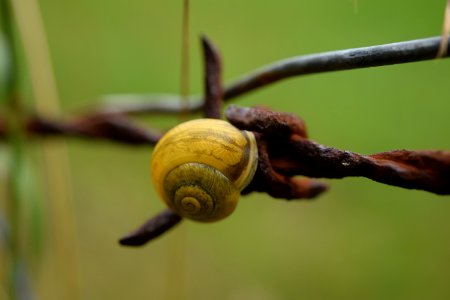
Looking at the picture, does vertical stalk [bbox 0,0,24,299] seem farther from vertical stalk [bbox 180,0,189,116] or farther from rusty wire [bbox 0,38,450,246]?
rusty wire [bbox 0,38,450,246]

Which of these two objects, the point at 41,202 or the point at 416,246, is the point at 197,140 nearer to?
the point at 41,202

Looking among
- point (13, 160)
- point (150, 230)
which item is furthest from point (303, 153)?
point (13, 160)

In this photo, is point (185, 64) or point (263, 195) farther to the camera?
point (263, 195)

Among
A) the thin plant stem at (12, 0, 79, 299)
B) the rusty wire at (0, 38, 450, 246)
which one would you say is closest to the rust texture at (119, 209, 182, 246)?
the rusty wire at (0, 38, 450, 246)

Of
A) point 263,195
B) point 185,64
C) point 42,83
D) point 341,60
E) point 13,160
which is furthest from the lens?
point 263,195

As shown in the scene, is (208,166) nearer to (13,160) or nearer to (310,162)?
(310,162)
